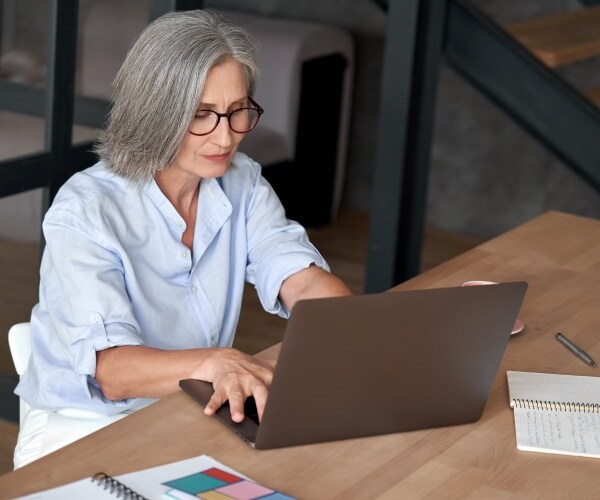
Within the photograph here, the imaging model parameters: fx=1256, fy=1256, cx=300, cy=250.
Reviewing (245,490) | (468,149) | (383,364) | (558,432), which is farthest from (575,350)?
(468,149)

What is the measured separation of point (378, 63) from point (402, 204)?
1781 millimetres

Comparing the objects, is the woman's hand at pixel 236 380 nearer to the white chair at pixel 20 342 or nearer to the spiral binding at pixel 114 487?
the spiral binding at pixel 114 487

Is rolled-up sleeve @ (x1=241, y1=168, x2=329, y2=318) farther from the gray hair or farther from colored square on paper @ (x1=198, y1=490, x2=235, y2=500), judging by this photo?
colored square on paper @ (x1=198, y1=490, x2=235, y2=500)

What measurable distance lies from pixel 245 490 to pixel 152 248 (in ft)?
2.49

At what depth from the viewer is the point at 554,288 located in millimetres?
2527

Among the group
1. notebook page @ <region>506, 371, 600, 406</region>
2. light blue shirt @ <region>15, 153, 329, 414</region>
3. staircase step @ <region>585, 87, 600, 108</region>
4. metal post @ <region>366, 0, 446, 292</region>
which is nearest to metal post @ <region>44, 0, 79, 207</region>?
light blue shirt @ <region>15, 153, 329, 414</region>

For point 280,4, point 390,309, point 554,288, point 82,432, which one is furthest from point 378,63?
point 390,309

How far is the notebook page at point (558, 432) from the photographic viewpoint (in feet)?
5.96

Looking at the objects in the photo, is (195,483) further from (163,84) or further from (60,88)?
(60,88)

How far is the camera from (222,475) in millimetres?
1649

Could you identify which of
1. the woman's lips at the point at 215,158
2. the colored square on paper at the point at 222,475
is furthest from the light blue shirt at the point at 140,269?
the colored square on paper at the point at 222,475

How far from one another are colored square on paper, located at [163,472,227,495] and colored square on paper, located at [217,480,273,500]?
2cm

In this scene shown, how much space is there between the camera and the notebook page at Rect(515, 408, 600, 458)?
1.82 metres

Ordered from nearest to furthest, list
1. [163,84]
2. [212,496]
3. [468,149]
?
[212,496]
[163,84]
[468,149]
